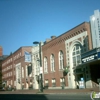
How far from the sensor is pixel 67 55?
3744cm

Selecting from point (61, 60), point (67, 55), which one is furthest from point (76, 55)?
point (61, 60)

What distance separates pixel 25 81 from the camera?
5816cm

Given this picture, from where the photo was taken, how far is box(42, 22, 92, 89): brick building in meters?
33.0

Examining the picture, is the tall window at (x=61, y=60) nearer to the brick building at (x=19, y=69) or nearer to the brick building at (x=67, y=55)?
the brick building at (x=67, y=55)

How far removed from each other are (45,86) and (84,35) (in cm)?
1850

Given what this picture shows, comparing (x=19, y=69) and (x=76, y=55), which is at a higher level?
(x=76, y=55)

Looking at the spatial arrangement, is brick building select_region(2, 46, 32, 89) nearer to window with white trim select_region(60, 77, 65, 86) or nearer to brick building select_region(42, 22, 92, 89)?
brick building select_region(42, 22, 92, 89)

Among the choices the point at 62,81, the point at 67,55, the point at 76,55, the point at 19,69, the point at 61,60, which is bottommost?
the point at 62,81

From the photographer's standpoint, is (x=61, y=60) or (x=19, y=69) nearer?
(x=61, y=60)

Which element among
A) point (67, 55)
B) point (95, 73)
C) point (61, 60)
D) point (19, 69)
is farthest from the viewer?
point (19, 69)

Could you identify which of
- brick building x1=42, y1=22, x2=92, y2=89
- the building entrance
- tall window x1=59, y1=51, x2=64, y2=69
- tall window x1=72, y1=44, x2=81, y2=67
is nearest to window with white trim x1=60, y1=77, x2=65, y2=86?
brick building x1=42, y1=22, x2=92, y2=89

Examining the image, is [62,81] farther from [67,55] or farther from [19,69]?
[19,69]

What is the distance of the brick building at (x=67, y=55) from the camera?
3303 cm

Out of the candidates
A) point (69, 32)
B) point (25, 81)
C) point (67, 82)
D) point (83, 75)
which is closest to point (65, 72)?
point (67, 82)
